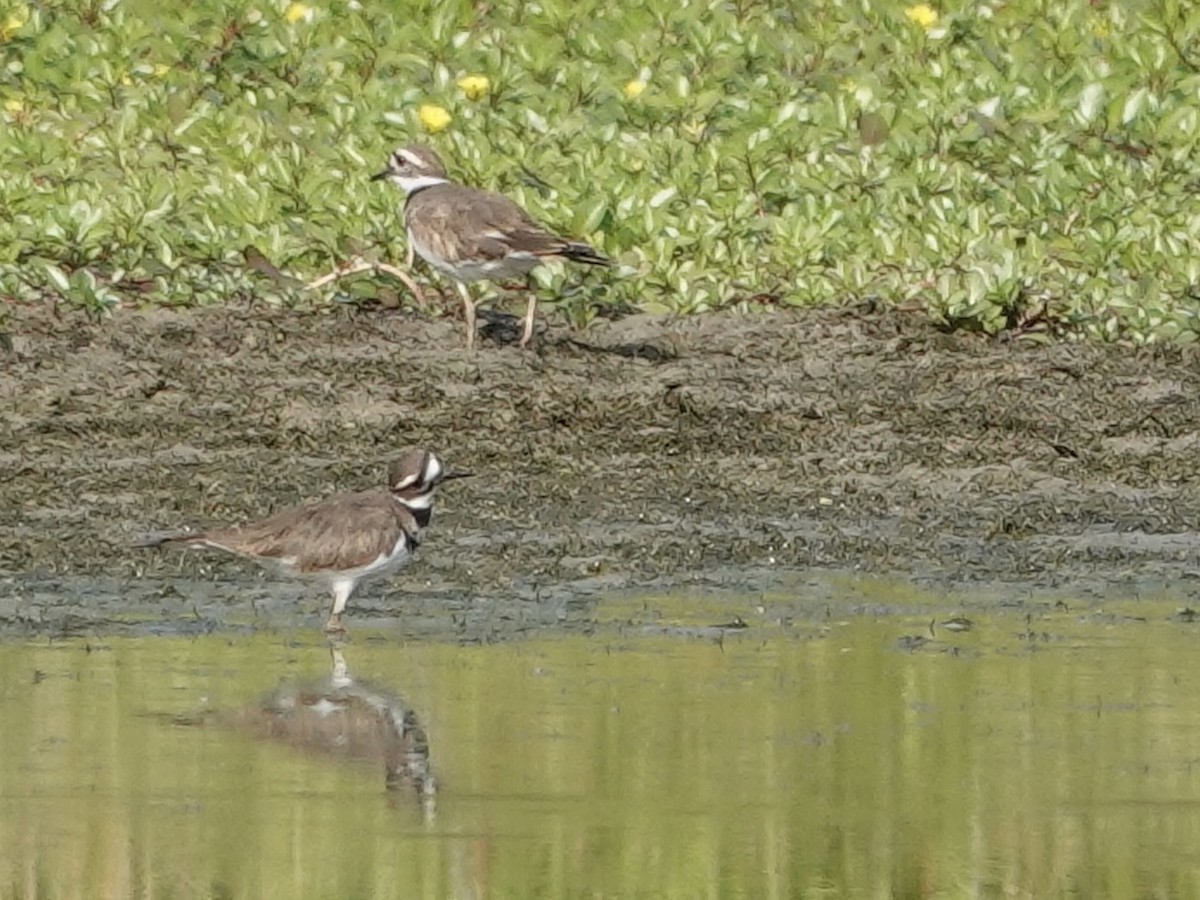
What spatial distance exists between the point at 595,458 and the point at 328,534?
235cm

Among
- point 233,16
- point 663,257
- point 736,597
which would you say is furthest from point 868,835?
point 233,16

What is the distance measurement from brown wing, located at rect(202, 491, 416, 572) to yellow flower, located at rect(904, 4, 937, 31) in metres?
8.00

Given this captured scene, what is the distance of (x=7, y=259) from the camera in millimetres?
13547

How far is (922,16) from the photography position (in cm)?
1755

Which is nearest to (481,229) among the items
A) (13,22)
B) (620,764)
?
(13,22)

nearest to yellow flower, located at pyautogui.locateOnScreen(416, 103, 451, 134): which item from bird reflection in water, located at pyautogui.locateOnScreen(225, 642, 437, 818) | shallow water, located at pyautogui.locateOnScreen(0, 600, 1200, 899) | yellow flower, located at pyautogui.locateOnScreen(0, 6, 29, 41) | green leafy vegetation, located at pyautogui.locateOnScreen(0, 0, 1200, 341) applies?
green leafy vegetation, located at pyautogui.locateOnScreen(0, 0, 1200, 341)

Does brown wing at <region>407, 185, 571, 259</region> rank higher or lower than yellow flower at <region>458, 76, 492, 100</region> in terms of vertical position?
lower

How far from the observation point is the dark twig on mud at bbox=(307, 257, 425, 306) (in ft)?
44.5

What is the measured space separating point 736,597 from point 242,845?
3666mm

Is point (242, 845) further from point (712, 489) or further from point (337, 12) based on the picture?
point (337, 12)

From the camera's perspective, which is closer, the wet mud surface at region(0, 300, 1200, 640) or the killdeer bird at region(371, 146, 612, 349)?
the wet mud surface at region(0, 300, 1200, 640)

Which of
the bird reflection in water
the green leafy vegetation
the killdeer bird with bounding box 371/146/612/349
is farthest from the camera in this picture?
the green leafy vegetation

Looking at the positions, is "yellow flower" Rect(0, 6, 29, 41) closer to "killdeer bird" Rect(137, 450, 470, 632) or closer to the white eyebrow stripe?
the white eyebrow stripe

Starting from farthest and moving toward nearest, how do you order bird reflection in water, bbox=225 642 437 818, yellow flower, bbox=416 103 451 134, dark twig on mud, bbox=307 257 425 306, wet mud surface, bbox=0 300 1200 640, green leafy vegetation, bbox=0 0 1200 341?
1. yellow flower, bbox=416 103 451 134
2. green leafy vegetation, bbox=0 0 1200 341
3. dark twig on mud, bbox=307 257 425 306
4. wet mud surface, bbox=0 300 1200 640
5. bird reflection in water, bbox=225 642 437 818
